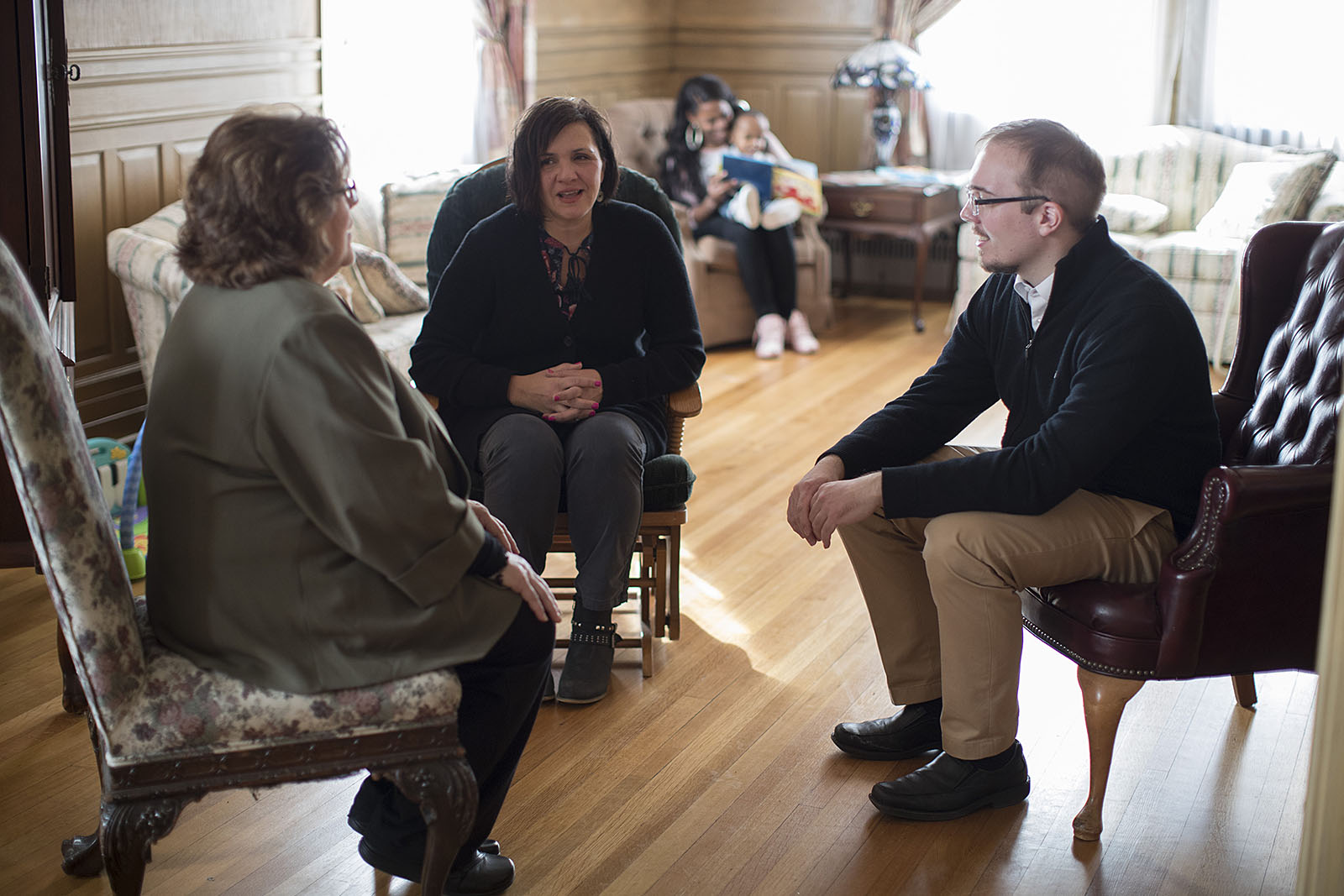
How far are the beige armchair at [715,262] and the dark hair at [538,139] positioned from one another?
3.00 meters

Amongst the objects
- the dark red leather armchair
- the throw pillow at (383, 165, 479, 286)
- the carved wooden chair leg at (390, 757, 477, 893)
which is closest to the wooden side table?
the throw pillow at (383, 165, 479, 286)

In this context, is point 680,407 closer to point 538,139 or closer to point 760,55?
point 538,139

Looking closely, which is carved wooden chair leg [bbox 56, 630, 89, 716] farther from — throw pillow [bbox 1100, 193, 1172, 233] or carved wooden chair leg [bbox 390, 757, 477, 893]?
throw pillow [bbox 1100, 193, 1172, 233]

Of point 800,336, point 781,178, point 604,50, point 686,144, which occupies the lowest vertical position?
point 800,336

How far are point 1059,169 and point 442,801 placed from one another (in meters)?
1.44

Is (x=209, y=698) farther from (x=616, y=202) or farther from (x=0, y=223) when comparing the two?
(x=616, y=202)

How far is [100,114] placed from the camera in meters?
4.10

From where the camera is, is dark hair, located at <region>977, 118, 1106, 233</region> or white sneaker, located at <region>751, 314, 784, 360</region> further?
white sneaker, located at <region>751, 314, 784, 360</region>

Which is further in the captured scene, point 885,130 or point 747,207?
point 885,130

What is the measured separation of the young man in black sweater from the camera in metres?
2.12

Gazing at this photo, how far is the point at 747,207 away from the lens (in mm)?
5773

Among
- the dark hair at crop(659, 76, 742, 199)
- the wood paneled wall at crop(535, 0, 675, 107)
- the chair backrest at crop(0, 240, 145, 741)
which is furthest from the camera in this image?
the wood paneled wall at crop(535, 0, 675, 107)

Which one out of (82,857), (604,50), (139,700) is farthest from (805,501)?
(604,50)

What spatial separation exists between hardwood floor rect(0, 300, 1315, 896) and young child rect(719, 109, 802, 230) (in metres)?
2.95
